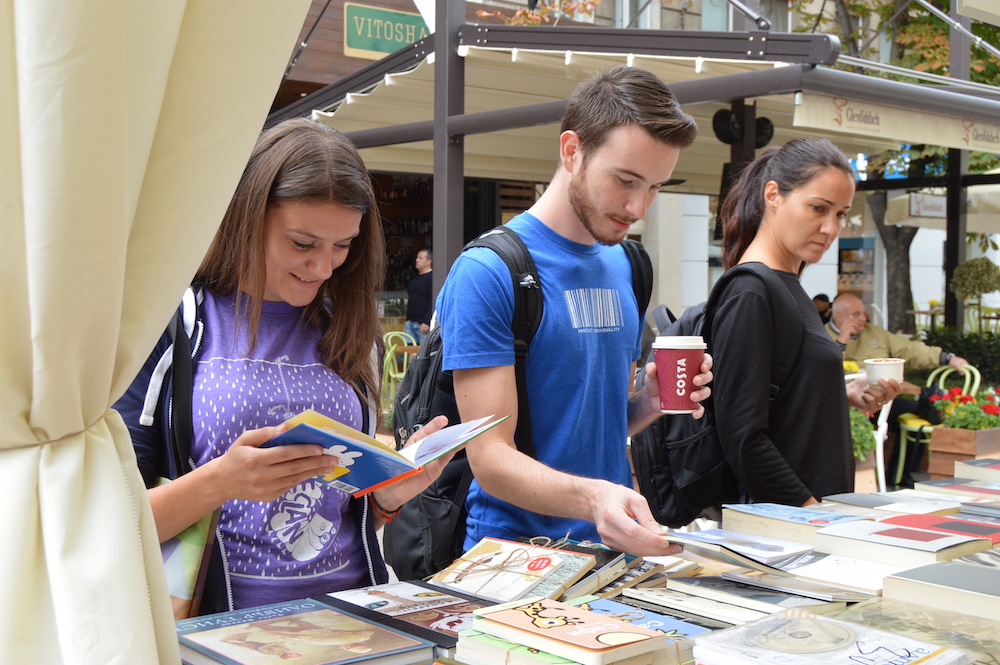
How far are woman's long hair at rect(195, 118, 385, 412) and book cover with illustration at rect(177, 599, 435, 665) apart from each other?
0.55 meters

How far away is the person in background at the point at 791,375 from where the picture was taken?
241 centimetres

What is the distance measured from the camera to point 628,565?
1695mm

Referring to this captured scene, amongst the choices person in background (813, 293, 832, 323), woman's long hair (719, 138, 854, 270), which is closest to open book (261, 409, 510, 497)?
→ woman's long hair (719, 138, 854, 270)

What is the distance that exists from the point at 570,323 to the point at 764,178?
3.47 ft

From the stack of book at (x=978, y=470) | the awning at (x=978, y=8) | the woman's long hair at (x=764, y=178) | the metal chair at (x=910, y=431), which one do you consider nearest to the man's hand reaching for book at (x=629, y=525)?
the stack of book at (x=978, y=470)

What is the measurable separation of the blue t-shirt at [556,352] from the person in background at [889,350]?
5565 millimetres

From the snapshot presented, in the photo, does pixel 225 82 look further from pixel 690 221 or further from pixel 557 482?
pixel 690 221

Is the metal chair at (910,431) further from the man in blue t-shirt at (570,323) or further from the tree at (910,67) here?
the man in blue t-shirt at (570,323)

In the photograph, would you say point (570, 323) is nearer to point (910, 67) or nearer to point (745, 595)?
point (745, 595)

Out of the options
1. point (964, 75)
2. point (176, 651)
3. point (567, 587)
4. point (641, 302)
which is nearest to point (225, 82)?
point (176, 651)

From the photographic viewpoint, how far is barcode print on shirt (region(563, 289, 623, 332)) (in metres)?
2.08

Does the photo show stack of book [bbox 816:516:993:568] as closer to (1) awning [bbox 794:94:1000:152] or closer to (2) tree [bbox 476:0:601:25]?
(1) awning [bbox 794:94:1000:152]

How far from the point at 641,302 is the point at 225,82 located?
149cm

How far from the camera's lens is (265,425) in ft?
5.66
